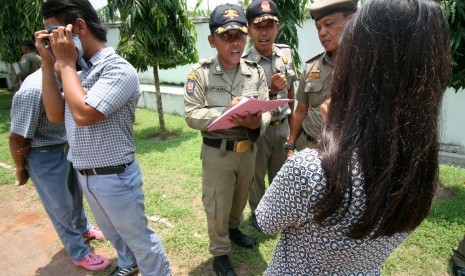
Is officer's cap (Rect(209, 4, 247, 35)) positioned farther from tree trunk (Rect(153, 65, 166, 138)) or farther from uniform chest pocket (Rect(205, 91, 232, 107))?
tree trunk (Rect(153, 65, 166, 138))

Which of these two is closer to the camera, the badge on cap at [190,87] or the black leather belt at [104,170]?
the black leather belt at [104,170]

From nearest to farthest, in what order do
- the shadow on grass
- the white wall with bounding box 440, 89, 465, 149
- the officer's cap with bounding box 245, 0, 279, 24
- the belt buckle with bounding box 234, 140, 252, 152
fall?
the belt buckle with bounding box 234, 140, 252, 152 < the officer's cap with bounding box 245, 0, 279, 24 < the white wall with bounding box 440, 89, 465, 149 < the shadow on grass

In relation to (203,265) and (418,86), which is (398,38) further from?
(203,265)

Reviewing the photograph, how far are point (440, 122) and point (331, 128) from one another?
304 mm

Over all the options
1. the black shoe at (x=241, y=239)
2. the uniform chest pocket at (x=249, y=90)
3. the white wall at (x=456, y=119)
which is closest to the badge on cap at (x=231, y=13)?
the uniform chest pocket at (x=249, y=90)

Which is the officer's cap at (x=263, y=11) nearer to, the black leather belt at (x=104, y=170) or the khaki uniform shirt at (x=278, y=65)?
the khaki uniform shirt at (x=278, y=65)

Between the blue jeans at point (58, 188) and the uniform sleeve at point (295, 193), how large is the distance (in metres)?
2.08

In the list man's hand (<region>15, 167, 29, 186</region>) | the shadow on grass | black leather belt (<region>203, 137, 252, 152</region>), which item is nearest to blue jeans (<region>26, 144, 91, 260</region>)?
man's hand (<region>15, 167, 29, 186</region>)

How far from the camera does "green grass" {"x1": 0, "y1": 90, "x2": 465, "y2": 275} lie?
8.46 feet

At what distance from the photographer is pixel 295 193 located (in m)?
0.87

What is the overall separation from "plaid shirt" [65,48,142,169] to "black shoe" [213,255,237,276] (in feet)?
3.53

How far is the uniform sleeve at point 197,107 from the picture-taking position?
6.82ft

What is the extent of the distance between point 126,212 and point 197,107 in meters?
0.79

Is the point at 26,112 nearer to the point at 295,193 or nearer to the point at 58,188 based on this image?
the point at 58,188
